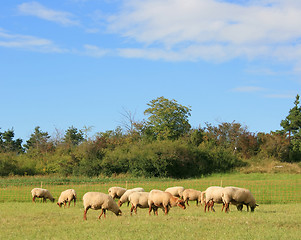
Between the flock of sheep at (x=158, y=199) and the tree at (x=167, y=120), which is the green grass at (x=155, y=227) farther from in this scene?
the tree at (x=167, y=120)

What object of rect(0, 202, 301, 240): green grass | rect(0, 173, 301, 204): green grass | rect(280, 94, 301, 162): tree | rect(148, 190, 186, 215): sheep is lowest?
rect(0, 173, 301, 204): green grass

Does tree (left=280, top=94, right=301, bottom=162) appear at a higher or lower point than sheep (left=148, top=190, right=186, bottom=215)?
higher

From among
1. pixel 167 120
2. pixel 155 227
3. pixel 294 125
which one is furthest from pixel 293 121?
pixel 155 227

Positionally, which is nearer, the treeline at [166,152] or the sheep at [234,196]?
the sheep at [234,196]

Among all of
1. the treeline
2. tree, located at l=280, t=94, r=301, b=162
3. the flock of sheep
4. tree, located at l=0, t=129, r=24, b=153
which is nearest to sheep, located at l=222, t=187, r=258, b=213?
the flock of sheep

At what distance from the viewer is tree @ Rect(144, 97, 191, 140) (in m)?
74.7

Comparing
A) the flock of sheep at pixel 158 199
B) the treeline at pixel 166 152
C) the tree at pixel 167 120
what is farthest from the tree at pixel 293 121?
the flock of sheep at pixel 158 199

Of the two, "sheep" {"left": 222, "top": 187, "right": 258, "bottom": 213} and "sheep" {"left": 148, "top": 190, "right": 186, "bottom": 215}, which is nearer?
"sheep" {"left": 148, "top": 190, "right": 186, "bottom": 215}

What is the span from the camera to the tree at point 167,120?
74.7 m

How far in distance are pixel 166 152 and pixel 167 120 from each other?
72.4 ft

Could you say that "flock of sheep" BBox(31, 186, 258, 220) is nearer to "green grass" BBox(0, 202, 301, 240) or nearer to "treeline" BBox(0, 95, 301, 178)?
"green grass" BBox(0, 202, 301, 240)

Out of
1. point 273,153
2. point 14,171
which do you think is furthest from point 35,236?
point 273,153

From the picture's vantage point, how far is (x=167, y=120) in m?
76.6

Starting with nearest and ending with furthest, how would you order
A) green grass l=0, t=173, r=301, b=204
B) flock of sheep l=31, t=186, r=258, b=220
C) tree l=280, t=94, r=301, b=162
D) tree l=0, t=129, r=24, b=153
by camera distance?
1. flock of sheep l=31, t=186, r=258, b=220
2. green grass l=0, t=173, r=301, b=204
3. tree l=280, t=94, r=301, b=162
4. tree l=0, t=129, r=24, b=153
